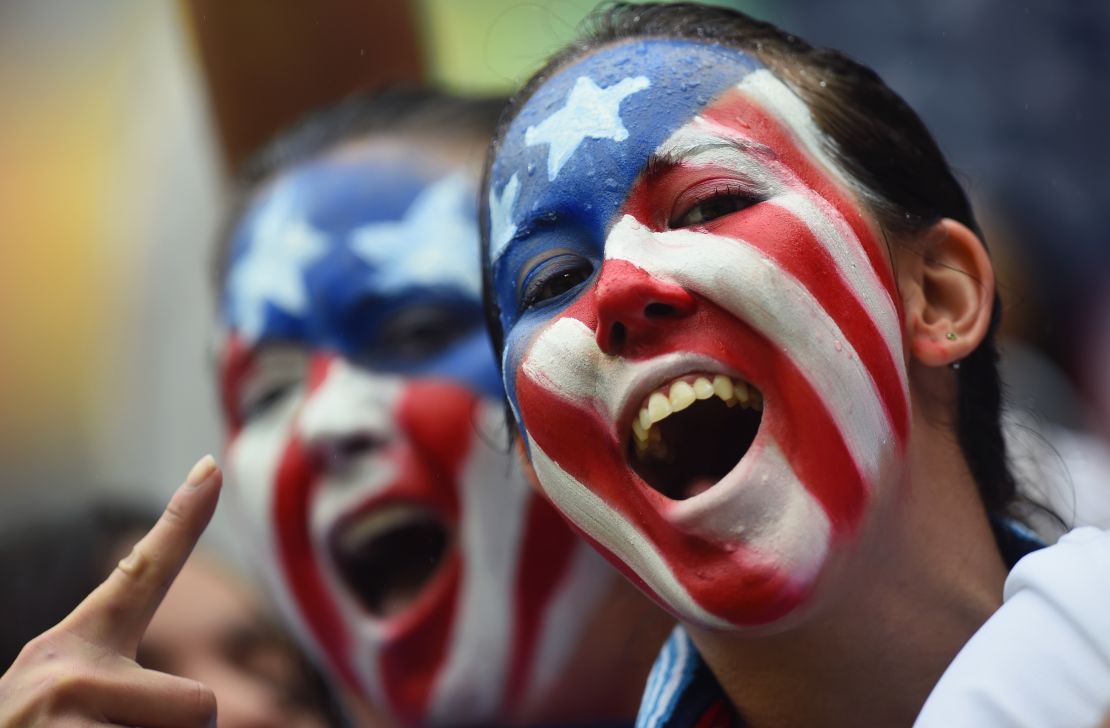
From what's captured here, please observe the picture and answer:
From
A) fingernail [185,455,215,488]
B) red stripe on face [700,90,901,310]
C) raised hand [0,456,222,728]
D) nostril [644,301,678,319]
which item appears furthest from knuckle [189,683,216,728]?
red stripe on face [700,90,901,310]

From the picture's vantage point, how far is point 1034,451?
115 centimetres

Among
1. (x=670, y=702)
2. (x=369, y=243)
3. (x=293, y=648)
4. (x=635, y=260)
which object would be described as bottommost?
(x=293, y=648)

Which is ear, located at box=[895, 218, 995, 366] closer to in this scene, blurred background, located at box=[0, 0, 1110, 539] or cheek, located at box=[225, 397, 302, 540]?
blurred background, located at box=[0, 0, 1110, 539]

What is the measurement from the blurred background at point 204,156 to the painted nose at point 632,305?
0.65 metres

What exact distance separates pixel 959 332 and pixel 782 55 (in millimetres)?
237

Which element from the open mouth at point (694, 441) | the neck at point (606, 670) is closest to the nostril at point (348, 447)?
the neck at point (606, 670)

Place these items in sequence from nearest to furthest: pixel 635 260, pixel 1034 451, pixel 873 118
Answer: pixel 635 260 < pixel 873 118 < pixel 1034 451

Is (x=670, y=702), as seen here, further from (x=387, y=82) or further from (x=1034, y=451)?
(x=387, y=82)

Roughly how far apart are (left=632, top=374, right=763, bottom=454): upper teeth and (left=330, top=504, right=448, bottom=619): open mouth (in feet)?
1.79

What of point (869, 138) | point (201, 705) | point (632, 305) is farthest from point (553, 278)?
point (201, 705)

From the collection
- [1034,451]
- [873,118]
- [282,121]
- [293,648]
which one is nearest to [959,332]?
[873,118]

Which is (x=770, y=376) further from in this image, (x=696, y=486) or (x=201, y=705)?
(x=201, y=705)

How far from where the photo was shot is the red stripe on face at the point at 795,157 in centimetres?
88

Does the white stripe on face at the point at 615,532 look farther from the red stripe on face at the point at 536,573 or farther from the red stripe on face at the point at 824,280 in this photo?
the red stripe on face at the point at 536,573
